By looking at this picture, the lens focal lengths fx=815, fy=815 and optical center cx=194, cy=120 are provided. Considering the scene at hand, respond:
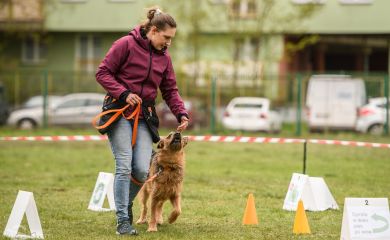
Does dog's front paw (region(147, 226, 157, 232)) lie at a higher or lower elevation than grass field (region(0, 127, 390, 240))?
higher

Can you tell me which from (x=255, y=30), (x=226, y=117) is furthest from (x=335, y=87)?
(x=255, y=30)

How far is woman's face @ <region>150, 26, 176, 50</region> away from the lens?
757 cm

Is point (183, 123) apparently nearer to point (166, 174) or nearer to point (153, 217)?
point (166, 174)

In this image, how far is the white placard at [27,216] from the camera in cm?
730

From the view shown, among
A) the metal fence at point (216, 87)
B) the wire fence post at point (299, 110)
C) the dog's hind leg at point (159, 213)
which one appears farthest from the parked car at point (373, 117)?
the dog's hind leg at point (159, 213)

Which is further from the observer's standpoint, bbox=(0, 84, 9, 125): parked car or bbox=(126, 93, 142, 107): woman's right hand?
bbox=(0, 84, 9, 125): parked car

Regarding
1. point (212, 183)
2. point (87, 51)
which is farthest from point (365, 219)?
point (87, 51)

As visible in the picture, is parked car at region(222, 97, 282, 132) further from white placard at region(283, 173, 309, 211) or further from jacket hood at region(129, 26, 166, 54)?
jacket hood at region(129, 26, 166, 54)

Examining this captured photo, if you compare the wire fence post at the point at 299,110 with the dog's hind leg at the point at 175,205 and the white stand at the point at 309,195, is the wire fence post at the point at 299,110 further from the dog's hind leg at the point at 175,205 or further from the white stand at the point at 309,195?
the dog's hind leg at the point at 175,205

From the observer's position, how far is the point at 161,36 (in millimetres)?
7578

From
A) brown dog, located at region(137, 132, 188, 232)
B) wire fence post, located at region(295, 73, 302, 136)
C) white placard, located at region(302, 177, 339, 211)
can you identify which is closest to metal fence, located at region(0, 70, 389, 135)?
wire fence post, located at region(295, 73, 302, 136)

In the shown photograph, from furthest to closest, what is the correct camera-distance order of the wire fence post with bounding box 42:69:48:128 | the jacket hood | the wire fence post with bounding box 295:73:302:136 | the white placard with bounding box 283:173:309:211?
the wire fence post with bounding box 42:69:48:128
the wire fence post with bounding box 295:73:302:136
the white placard with bounding box 283:173:309:211
the jacket hood

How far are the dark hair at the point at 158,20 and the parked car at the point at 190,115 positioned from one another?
20335mm

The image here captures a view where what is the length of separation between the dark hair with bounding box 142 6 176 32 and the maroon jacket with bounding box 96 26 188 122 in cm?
13
